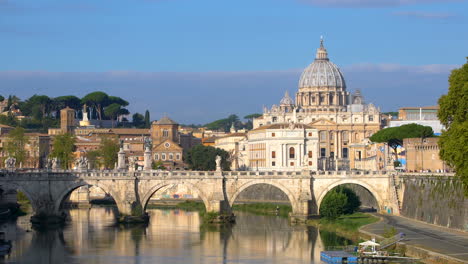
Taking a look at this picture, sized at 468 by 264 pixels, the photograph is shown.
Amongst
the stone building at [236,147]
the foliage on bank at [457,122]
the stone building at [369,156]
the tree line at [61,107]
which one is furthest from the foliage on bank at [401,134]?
the tree line at [61,107]

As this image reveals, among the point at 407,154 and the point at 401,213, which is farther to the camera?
the point at 407,154

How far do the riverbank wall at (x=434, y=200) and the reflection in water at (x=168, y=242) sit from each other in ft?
20.2

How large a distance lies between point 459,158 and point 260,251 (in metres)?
16.9

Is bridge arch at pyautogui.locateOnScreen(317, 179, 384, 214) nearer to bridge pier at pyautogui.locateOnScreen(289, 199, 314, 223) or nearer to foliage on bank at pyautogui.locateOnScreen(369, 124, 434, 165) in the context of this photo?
bridge pier at pyautogui.locateOnScreen(289, 199, 314, 223)

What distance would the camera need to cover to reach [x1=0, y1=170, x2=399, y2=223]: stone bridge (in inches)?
3105

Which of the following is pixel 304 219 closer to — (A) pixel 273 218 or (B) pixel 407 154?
(A) pixel 273 218

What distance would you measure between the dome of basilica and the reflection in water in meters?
98.7

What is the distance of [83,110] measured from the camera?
17988 cm

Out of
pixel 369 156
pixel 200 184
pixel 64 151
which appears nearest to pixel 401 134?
pixel 369 156

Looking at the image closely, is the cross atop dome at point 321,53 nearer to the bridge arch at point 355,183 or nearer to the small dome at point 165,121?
the small dome at point 165,121

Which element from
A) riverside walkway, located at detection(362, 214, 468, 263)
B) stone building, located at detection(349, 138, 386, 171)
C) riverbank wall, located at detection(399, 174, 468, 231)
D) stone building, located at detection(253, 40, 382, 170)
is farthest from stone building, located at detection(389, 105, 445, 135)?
riverside walkway, located at detection(362, 214, 468, 263)

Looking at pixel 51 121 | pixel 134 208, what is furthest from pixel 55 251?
pixel 51 121

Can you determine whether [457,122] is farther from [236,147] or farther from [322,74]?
[322,74]

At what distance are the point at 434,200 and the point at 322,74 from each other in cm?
11560
